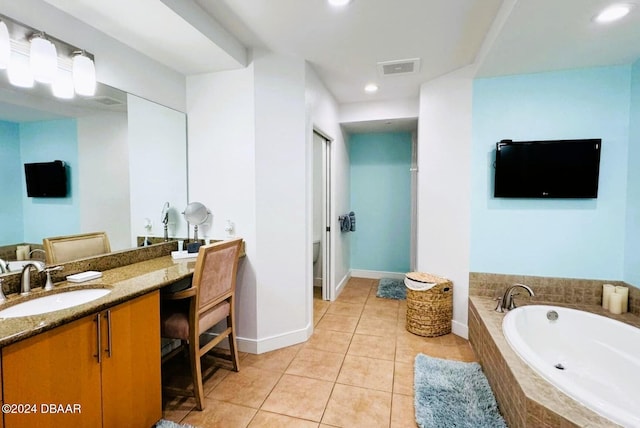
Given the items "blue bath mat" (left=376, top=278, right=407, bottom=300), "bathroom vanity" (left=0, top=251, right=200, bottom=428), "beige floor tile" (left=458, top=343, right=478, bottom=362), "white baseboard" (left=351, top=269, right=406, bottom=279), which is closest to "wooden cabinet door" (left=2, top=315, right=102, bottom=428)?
"bathroom vanity" (left=0, top=251, right=200, bottom=428)

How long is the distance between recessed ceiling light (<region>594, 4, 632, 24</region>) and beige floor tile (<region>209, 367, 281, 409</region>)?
118 inches

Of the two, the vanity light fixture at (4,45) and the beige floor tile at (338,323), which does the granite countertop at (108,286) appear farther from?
the beige floor tile at (338,323)

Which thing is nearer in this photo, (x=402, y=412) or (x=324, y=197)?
(x=402, y=412)

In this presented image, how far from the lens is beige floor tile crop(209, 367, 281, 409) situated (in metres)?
1.91

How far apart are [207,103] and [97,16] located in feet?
2.88

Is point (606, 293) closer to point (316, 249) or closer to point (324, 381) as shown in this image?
point (324, 381)

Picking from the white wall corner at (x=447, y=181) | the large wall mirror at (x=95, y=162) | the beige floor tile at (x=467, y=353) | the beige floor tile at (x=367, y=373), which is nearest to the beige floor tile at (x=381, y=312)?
the white wall corner at (x=447, y=181)

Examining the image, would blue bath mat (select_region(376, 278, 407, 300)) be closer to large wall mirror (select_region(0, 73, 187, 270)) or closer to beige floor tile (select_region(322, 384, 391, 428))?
beige floor tile (select_region(322, 384, 391, 428))

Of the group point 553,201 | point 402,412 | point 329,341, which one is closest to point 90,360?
point 402,412

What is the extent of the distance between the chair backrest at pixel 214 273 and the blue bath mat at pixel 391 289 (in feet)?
7.59

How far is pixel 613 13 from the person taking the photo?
1.65m

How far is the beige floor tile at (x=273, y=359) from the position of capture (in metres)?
2.28

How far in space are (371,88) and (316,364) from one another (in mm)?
2788

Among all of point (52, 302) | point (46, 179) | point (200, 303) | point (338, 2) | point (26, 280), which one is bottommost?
point (200, 303)
